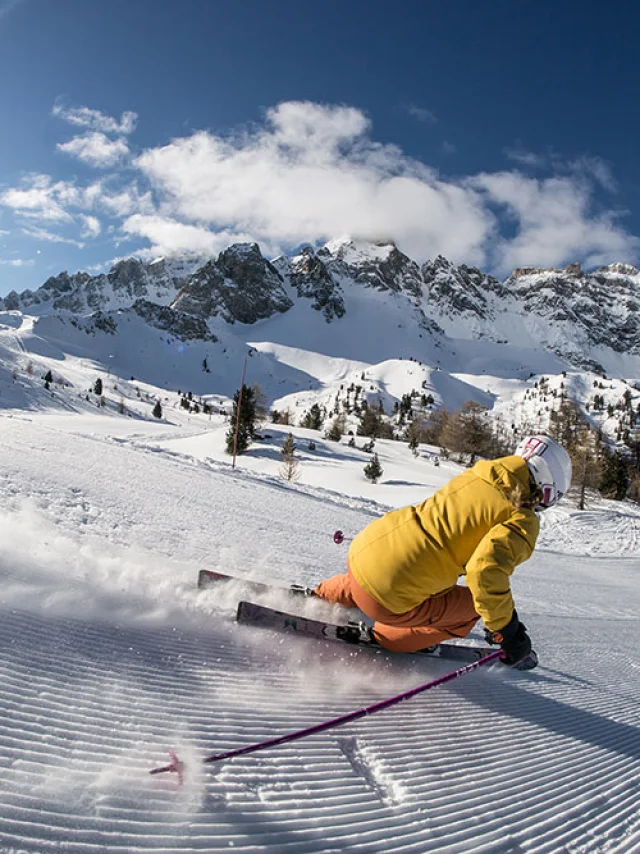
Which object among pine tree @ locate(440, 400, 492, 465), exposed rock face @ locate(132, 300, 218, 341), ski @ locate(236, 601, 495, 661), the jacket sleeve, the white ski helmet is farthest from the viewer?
exposed rock face @ locate(132, 300, 218, 341)

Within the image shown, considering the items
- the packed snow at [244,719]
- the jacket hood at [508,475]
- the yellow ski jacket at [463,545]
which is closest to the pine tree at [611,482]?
the packed snow at [244,719]

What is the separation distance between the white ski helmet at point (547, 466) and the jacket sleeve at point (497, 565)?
27 centimetres

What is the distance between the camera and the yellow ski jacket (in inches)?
114

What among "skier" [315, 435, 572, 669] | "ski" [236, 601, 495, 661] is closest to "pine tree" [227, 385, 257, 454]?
"ski" [236, 601, 495, 661]

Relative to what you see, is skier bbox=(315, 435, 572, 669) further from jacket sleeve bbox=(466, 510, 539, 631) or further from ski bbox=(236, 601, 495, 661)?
ski bbox=(236, 601, 495, 661)

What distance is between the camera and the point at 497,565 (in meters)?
2.85

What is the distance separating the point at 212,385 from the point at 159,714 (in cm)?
15936

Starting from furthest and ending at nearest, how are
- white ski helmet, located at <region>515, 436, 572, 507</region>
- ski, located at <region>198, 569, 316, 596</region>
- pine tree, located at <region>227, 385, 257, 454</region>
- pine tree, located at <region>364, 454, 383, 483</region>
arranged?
pine tree, located at <region>227, 385, 257, 454</region>
pine tree, located at <region>364, 454, 383, 483</region>
ski, located at <region>198, 569, 316, 596</region>
white ski helmet, located at <region>515, 436, 572, 507</region>

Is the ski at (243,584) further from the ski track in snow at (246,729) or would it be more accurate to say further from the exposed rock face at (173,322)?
the exposed rock face at (173,322)

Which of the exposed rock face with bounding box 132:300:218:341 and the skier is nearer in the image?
the skier

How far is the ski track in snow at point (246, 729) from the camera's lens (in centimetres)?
181

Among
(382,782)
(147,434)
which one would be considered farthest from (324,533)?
(147,434)

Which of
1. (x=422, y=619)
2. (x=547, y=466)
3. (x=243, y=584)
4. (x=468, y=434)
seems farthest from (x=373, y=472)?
(x=547, y=466)

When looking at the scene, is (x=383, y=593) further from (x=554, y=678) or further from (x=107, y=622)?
(x=554, y=678)
